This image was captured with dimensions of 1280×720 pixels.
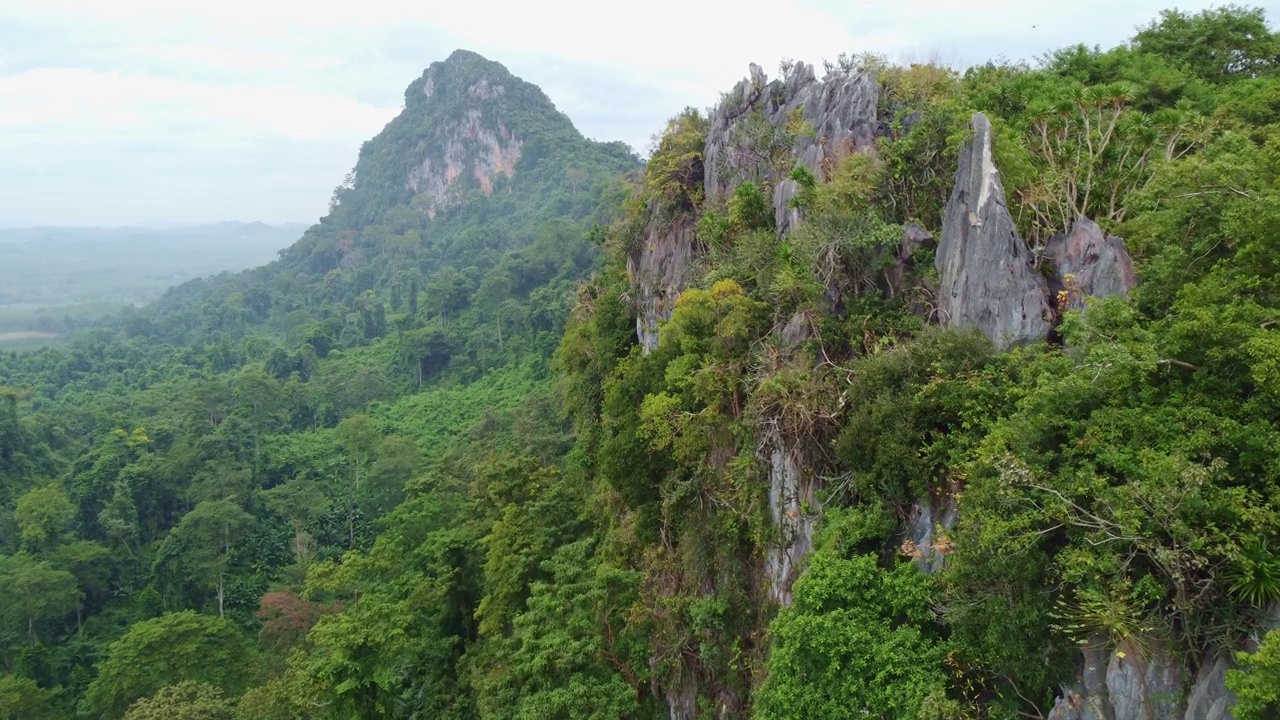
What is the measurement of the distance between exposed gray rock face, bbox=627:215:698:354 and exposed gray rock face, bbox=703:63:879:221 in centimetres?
111

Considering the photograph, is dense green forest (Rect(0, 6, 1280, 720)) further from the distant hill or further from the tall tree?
the distant hill

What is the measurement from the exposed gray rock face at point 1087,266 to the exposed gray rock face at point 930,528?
2.17 meters

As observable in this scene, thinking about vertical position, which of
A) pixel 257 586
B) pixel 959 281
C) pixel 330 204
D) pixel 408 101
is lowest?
pixel 257 586

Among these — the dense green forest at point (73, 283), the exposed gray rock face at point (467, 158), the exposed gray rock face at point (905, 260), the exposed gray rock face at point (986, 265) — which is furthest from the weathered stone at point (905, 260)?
the dense green forest at point (73, 283)

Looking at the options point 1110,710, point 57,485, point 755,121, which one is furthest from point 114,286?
point 1110,710

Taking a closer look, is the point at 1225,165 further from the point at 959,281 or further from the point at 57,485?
the point at 57,485

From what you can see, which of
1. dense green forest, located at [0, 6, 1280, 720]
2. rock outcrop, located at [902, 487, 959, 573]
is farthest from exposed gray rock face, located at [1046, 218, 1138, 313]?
rock outcrop, located at [902, 487, 959, 573]

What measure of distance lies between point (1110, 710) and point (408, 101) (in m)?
96.3

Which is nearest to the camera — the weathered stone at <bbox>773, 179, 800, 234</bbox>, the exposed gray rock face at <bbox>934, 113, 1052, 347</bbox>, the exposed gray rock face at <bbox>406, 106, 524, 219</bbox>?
the exposed gray rock face at <bbox>934, 113, 1052, 347</bbox>

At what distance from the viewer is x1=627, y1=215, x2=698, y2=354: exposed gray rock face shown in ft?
43.6

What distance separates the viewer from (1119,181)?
7.80 m

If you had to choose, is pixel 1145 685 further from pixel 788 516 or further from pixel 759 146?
pixel 759 146

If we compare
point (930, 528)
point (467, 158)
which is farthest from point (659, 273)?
point (467, 158)

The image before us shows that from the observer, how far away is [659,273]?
1477 cm
